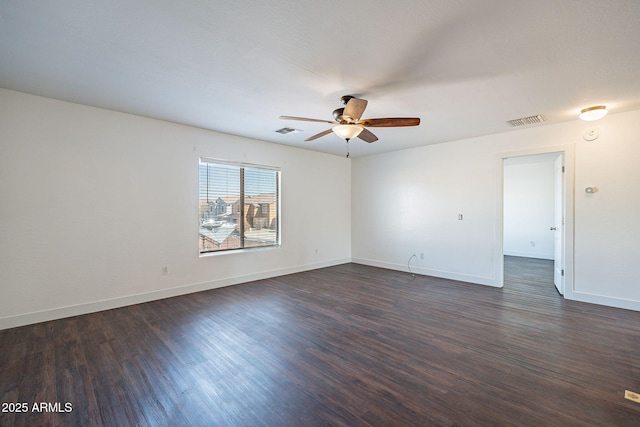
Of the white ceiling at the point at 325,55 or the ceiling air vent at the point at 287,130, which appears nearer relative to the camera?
the white ceiling at the point at 325,55

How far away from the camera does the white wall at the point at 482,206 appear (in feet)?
12.2

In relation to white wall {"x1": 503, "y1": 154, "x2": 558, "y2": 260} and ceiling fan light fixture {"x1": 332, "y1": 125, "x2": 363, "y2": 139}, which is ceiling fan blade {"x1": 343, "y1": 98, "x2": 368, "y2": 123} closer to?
ceiling fan light fixture {"x1": 332, "y1": 125, "x2": 363, "y2": 139}

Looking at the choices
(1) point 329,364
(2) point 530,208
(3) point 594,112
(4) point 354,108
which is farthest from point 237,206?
(2) point 530,208

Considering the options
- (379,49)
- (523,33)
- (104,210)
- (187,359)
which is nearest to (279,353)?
(187,359)

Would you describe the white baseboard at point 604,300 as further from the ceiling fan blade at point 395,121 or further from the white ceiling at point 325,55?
the ceiling fan blade at point 395,121

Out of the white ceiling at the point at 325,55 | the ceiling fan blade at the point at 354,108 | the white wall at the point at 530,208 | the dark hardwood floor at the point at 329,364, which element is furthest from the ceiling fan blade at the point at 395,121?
the white wall at the point at 530,208

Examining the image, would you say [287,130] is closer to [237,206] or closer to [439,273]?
[237,206]

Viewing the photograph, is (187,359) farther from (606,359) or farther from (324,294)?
(606,359)

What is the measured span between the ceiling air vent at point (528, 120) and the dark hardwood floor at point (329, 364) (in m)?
2.68

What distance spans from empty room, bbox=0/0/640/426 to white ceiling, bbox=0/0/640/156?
22mm

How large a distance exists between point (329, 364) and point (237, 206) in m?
3.52

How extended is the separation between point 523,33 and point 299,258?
16.5 ft

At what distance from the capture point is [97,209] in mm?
3662

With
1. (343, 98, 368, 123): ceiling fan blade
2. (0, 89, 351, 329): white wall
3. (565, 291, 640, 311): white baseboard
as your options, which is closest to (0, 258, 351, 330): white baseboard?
(0, 89, 351, 329): white wall
